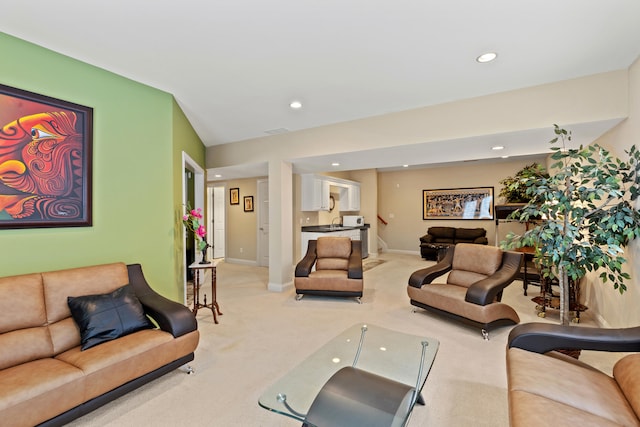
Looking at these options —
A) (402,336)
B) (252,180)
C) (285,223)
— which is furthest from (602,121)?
(252,180)

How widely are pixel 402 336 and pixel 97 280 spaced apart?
8.23 ft

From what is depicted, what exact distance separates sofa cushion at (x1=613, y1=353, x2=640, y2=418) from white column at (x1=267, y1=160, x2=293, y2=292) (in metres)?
3.95

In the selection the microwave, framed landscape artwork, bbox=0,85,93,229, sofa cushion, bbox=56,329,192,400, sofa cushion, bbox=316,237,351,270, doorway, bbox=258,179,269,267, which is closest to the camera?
sofa cushion, bbox=56,329,192,400

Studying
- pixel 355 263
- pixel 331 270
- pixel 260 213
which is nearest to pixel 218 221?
pixel 260 213

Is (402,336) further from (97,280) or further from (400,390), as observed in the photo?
(97,280)

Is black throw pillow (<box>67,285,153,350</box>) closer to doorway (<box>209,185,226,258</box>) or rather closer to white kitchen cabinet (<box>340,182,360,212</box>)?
doorway (<box>209,185,226,258</box>)

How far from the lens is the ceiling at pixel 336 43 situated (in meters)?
1.92

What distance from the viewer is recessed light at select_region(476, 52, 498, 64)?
245 cm

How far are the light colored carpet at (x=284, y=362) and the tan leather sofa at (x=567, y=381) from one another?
0.50 metres

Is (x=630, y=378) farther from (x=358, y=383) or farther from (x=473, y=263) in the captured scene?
(x=473, y=263)

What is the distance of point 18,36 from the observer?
222 centimetres

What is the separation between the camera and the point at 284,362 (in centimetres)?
256

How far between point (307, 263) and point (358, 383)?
2.93 meters

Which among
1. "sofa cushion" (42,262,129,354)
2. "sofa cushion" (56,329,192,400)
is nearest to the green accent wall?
"sofa cushion" (42,262,129,354)
